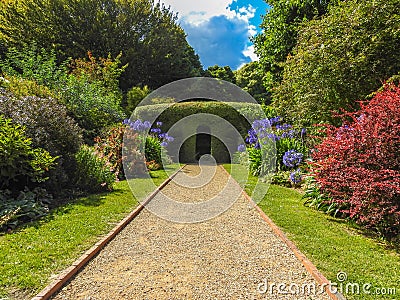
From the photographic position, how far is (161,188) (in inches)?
305

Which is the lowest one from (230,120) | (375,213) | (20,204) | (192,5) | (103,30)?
(20,204)

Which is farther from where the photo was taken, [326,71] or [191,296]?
[326,71]

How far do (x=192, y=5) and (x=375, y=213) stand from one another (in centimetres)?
898

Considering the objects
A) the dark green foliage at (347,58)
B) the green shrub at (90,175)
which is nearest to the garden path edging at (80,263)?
the green shrub at (90,175)

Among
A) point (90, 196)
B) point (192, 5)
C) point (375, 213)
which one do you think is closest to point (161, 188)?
point (90, 196)

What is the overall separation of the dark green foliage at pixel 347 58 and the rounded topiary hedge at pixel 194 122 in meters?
6.14

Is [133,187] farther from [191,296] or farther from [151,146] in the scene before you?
[191,296]

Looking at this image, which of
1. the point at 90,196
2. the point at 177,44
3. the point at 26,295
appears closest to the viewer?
the point at 26,295

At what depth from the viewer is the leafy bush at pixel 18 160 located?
502 cm

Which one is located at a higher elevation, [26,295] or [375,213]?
[375,213]

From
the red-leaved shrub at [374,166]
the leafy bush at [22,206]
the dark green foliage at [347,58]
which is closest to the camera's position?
the red-leaved shrub at [374,166]

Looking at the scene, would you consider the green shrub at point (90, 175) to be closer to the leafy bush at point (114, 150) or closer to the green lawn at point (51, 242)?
the green lawn at point (51, 242)

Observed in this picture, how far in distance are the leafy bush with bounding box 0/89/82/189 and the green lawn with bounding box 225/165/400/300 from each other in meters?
4.13

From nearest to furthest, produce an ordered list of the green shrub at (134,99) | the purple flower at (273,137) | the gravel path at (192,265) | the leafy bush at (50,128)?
the gravel path at (192,265) → the leafy bush at (50,128) → the purple flower at (273,137) → the green shrub at (134,99)
